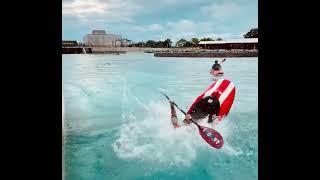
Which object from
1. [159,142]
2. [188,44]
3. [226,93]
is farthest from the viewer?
[188,44]

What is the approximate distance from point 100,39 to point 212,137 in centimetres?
93

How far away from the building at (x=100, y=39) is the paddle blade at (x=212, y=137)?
792 millimetres

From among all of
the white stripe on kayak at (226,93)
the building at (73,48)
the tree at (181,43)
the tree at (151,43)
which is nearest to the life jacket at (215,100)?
the white stripe on kayak at (226,93)

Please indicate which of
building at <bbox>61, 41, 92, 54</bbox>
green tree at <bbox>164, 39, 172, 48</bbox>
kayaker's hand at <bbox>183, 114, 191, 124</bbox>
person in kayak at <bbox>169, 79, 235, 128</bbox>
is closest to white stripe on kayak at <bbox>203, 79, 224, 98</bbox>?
person in kayak at <bbox>169, 79, 235, 128</bbox>

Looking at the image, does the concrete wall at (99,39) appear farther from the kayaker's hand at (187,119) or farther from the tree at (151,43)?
the kayaker's hand at (187,119)

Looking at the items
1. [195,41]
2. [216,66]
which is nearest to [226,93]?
[216,66]

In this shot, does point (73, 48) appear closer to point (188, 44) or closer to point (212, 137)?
point (188, 44)

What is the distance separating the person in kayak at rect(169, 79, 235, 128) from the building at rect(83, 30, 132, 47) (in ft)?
1.78

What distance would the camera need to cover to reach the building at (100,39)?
7.35 feet

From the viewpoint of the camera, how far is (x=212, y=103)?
7.48 feet

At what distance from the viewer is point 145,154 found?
2.11 m
